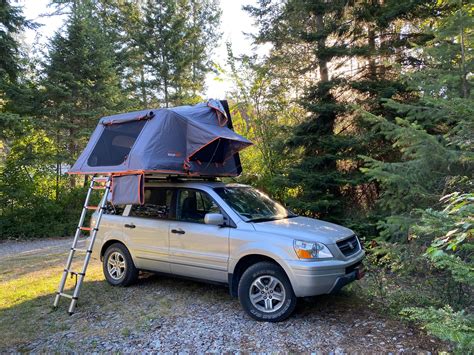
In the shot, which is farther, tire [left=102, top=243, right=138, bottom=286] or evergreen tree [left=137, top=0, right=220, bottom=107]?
evergreen tree [left=137, top=0, right=220, bottom=107]

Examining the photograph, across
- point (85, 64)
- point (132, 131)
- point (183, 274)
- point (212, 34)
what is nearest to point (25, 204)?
point (85, 64)

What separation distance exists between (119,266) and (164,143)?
7.88 feet

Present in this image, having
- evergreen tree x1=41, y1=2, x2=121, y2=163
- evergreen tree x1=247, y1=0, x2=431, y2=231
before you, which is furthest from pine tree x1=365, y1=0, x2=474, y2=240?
evergreen tree x1=41, y1=2, x2=121, y2=163

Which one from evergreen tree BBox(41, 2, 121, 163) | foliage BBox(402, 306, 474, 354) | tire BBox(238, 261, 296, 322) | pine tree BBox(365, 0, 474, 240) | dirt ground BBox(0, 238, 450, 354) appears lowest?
dirt ground BBox(0, 238, 450, 354)

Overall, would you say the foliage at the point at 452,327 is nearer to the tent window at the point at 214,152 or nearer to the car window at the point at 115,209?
the tent window at the point at 214,152

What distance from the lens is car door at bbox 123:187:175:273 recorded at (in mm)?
5723

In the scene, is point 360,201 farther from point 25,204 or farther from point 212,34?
point 212,34

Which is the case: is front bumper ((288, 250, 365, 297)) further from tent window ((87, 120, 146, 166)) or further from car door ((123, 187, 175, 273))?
tent window ((87, 120, 146, 166))

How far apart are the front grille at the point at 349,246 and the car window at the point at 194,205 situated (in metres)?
1.84

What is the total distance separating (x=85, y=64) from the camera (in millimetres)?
14875

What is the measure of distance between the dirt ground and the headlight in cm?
89

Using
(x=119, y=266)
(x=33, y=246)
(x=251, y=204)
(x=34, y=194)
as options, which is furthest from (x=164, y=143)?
(x=34, y=194)

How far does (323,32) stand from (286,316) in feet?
24.2

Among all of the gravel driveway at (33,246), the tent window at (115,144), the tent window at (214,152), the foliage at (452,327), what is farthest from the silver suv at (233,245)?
the gravel driveway at (33,246)
